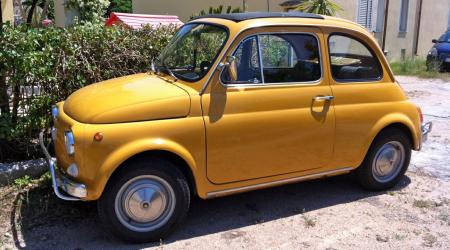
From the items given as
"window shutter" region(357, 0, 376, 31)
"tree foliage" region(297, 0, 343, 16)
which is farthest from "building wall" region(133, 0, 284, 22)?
"window shutter" region(357, 0, 376, 31)

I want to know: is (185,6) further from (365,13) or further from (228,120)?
(228,120)

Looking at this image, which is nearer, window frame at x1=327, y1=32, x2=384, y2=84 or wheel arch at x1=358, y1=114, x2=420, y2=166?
window frame at x1=327, y1=32, x2=384, y2=84

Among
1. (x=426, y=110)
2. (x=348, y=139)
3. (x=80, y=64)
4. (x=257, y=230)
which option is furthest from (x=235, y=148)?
(x=426, y=110)

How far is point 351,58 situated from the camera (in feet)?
16.1

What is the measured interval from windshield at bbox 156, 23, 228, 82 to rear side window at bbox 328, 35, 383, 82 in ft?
3.78

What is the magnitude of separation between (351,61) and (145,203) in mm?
2498

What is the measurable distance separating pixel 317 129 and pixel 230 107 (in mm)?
947

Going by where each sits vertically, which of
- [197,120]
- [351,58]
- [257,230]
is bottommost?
[257,230]

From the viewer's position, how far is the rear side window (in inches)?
188

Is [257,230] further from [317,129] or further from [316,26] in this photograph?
[316,26]

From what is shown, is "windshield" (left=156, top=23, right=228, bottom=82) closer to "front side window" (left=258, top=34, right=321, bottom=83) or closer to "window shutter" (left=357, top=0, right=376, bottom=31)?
"front side window" (left=258, top=34, right=321, bottom=83)

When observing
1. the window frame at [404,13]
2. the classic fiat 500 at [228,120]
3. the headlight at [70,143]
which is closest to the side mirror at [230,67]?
the classic fiat 500 at [228,120]

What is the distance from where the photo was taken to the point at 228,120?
4.13m

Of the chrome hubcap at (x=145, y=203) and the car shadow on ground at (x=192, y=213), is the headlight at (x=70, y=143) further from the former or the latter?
the car shadow on ground at (x=192, y=213)
